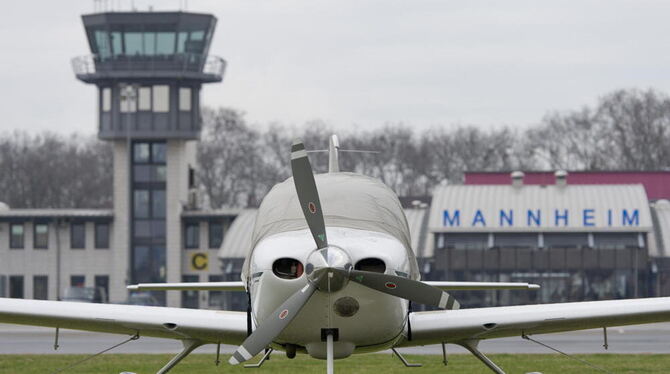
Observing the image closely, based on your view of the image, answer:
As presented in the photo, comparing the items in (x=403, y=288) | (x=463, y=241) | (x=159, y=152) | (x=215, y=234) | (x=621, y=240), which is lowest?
(x=215, y=234)

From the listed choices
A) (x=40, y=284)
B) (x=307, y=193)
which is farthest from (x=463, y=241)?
(x=307, y=193)

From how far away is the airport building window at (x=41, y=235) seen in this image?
204 feet

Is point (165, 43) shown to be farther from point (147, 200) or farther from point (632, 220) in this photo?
point (632, 220)

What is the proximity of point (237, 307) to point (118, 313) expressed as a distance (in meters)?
42.6

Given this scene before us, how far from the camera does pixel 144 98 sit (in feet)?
199

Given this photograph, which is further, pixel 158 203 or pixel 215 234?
pixel 215 234

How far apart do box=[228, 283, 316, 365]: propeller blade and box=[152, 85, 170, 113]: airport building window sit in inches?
1928

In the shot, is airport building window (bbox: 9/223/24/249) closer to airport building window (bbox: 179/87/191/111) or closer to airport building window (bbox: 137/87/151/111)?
airport building window (bbox: 137/87/151/111)

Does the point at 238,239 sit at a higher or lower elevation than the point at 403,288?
lower

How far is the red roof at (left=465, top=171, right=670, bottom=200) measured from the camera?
61.0 m

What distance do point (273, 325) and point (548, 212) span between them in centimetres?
3881

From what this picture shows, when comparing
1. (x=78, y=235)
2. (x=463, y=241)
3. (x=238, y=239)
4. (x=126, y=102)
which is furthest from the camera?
(x=78, y=235)

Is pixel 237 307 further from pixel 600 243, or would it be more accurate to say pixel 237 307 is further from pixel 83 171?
pixel 83 171

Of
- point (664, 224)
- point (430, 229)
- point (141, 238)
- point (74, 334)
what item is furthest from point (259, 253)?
point (141, 238)
